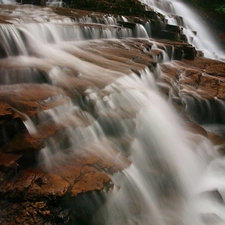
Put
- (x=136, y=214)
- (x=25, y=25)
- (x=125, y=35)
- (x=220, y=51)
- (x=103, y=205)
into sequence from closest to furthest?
(x=103, y=205) < (x=136, y=214) < (x=25, y=25) < (x=125, y=35) < (x=220, y=51)

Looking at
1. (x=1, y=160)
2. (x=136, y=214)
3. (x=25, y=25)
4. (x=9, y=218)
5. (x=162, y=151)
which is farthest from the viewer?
(x=25, y=25)

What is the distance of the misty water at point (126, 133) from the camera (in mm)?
4031

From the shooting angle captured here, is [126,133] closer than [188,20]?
Yes

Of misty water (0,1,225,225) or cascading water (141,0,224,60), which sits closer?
misty water (0,1,225,225)

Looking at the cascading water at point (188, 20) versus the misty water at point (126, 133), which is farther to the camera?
the cascading water at point (188, 20)

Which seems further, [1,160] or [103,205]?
[103,205]

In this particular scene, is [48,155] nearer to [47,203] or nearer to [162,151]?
[47,203]

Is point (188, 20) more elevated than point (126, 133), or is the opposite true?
point (126, 133)

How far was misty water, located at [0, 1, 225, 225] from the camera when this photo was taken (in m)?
4.03

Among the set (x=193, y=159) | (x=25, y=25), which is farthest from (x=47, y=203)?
(x=25, y=25)

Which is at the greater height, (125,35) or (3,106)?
(3,106)

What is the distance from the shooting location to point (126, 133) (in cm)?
494

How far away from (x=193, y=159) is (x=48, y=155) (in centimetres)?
305

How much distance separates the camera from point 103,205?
3590 millimetres
